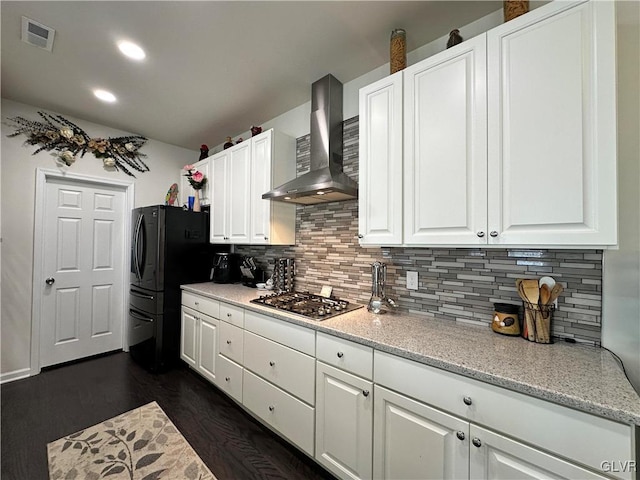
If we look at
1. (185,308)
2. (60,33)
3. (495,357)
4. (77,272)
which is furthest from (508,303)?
(77,272)

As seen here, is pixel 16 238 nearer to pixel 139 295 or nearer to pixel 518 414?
pixel 139 295

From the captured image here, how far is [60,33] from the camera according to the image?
1688 millimetres

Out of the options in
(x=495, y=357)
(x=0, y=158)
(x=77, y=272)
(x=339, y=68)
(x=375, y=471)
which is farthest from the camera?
(x=77, y=272)

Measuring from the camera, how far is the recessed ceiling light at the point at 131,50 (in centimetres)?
178

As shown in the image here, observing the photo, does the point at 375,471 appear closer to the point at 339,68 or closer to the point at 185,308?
the point at 185,308

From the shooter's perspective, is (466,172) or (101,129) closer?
(466,172)

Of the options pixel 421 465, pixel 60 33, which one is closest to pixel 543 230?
pixel 421 465

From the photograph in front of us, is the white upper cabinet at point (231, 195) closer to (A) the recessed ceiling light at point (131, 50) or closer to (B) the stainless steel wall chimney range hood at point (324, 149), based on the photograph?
(B) the stainless steel wall chimney range hood at point (324, 149)

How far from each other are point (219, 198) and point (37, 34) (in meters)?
1.67

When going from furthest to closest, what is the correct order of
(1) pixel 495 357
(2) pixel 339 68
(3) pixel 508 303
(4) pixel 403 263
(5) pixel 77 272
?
1. (5) pixel 77 272
2. (2) pixel 339 68
3. (4) pixel 403 263
4. (3) pixel 508 303
5. (1) pixel 495 357

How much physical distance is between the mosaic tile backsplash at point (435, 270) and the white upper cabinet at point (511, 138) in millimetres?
334

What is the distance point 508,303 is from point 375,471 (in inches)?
42.8

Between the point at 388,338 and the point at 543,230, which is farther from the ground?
the point at 543,230

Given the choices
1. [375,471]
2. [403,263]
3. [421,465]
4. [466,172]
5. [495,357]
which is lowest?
[375,471]
